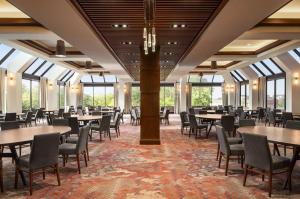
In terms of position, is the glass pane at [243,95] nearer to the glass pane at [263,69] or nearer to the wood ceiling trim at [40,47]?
the glass pane at [263,69]

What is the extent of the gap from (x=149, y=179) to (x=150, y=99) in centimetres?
410

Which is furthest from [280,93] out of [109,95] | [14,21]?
[109,95]

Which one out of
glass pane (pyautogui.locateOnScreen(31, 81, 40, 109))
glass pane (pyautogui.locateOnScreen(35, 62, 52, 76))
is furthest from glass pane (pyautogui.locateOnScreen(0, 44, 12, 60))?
glass pane (pyautogui.locateOnScreen(31, 81, 40, 109))

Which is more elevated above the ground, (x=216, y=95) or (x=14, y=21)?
(x=14, y=21)

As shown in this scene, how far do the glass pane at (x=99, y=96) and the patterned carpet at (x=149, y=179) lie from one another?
19.3 meters

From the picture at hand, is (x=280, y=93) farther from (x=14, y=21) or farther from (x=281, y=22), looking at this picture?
(x=14, y=21)

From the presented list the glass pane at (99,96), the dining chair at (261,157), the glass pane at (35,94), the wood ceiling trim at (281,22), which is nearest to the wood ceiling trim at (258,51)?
the wood ceiling trim at (281,22)

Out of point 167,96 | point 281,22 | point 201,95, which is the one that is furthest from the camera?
point 167,96

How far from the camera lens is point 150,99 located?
8.90 meters

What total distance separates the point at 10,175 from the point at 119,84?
67.1 ft

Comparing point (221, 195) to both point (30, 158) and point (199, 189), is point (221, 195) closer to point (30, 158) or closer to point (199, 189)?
point (199, 189)

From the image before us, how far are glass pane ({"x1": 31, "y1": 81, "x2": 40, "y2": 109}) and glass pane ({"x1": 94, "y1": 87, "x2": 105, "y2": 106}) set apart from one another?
794 cm

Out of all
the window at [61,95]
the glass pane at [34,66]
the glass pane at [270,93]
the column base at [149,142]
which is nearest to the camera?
the column base at [149,142]

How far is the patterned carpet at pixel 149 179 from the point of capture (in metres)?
4.27
